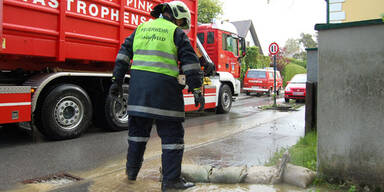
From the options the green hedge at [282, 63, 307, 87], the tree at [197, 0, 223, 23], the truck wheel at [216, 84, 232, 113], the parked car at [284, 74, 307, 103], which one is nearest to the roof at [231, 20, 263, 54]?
the green hedge at [282, 63, 307, 87]

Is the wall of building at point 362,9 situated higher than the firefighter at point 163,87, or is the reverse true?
the wall of building at point 362,9

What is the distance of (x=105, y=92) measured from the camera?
6887 millimetres

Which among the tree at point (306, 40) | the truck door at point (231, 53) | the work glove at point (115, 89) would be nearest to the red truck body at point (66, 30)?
the work glove at point (115, 89)

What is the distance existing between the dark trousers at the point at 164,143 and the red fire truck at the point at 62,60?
2.72 meters

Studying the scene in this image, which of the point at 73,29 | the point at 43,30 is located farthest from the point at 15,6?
the point at 73,29

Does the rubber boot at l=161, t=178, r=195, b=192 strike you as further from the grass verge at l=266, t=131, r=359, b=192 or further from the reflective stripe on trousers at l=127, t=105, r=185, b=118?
the grass verge at l=266, t=131, r=359, b=192

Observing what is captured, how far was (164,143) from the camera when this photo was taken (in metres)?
3.32

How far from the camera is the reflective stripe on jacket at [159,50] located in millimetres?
3346

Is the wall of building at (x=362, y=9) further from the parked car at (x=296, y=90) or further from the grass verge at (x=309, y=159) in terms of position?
the parked car at (x=296, y=90)

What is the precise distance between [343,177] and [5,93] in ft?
15.3

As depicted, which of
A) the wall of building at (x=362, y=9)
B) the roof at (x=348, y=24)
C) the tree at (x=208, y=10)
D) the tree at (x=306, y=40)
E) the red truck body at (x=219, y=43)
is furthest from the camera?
the tree at (x=306, y=40)

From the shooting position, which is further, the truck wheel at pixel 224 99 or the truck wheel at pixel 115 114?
the truck wheel at pixel 224 99

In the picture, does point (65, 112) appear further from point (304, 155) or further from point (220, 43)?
point (220, 43)

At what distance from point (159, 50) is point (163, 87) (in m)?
0.36
